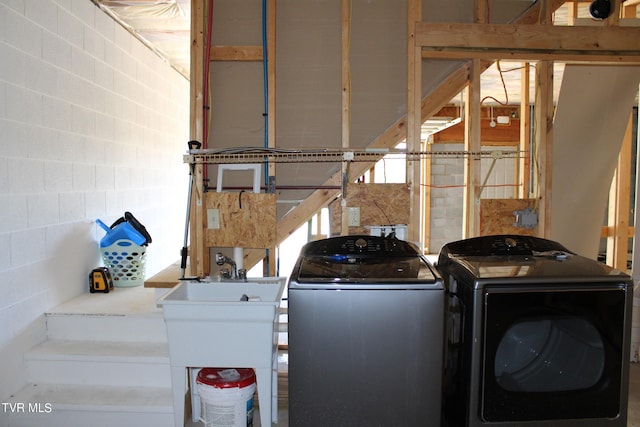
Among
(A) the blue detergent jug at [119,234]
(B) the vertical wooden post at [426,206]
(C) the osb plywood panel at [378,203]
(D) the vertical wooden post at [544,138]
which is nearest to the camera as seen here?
(C) the osb plywood panel at [378,203]

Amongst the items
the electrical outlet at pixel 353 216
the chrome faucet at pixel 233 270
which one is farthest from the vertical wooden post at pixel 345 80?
the chrome faucet at pixel 233 270

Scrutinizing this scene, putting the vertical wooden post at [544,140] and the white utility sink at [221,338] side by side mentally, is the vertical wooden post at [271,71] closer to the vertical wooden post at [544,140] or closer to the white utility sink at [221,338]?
the white utility sink at [221,338]

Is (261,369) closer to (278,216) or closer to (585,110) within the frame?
(278,216)

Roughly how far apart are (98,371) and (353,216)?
1.72m

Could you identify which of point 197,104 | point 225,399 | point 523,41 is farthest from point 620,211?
point 225,399

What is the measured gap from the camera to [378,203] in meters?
2.81

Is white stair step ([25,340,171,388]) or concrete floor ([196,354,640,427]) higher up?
white stair step ([25,340,171,388])

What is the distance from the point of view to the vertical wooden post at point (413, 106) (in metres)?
2.76

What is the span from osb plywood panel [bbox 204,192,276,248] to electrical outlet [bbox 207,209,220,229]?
0.06ft

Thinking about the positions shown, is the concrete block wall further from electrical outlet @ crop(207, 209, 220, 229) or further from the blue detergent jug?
electrical outlet @ crop(207, 209, 220, 229)

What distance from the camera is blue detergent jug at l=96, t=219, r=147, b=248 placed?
3.59m


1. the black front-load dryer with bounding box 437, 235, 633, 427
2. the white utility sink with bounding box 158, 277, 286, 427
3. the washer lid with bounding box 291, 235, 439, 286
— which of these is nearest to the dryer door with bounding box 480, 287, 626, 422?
the black front-load dryer with bounding box 437, 235, 633, 427

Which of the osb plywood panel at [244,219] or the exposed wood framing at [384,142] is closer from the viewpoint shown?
the osb plywood panel at [244,219]

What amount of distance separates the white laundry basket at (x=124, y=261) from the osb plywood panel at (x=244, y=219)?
3.96 feet
